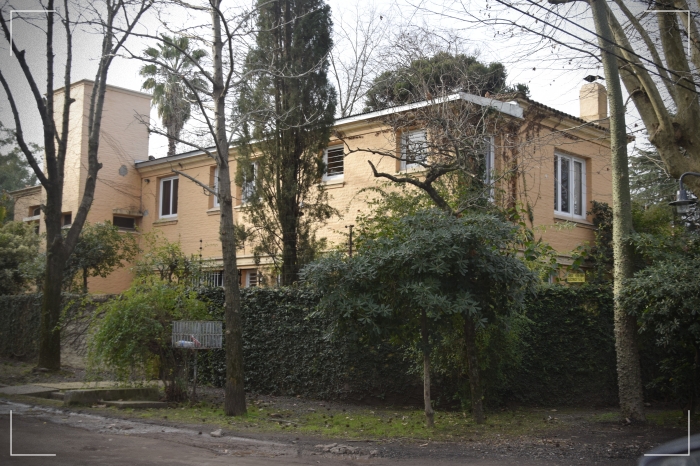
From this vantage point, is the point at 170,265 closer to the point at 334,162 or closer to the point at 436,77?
the point at 334,162

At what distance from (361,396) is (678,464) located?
→ 36.5 ft

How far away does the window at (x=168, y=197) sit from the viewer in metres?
27.2

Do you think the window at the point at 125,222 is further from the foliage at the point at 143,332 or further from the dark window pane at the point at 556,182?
the dark window pane at the point at 556,182

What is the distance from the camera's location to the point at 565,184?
69.7ft

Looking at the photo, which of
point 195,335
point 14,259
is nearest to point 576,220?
point 195,335

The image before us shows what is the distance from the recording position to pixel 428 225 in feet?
35.0

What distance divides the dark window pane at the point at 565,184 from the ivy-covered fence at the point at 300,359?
33.3 ft

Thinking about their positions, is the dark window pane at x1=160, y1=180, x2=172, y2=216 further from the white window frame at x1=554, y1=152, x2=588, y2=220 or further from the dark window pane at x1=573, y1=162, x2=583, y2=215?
the dark window pane at x1=573, y1=162, x2=583, y2=215

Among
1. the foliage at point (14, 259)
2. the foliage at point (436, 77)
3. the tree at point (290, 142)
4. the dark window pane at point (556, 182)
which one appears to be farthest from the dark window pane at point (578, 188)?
the foliage at point (14, 259)

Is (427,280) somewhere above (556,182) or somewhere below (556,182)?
below

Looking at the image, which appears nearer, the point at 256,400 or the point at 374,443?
the point at 374,443

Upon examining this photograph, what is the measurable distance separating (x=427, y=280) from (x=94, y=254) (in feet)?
53.5

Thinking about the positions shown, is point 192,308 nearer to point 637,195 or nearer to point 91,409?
point 91,409

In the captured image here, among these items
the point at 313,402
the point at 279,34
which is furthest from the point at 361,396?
the point at 279,34
